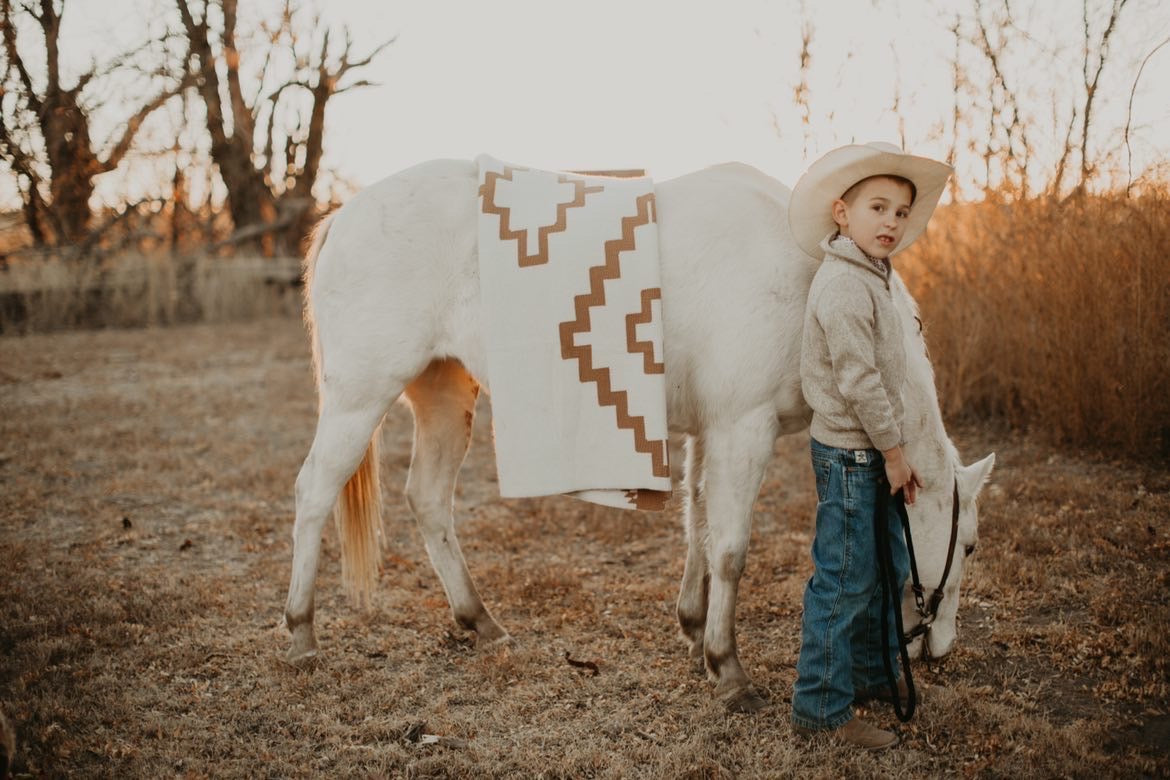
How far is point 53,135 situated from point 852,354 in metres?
10.6

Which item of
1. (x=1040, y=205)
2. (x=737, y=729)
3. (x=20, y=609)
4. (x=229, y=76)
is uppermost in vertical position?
(x=229, y=76)

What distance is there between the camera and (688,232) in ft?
9.75

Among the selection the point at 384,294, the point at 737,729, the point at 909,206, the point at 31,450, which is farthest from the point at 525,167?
the point at 31,450

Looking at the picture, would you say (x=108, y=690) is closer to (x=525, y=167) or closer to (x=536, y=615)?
(x=536, y=615)

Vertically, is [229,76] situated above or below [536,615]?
above

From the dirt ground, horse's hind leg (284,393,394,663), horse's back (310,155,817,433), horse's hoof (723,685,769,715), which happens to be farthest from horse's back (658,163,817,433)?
horse's hind leg (284,393,394,663)

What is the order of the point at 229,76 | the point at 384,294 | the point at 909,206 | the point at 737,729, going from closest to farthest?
the point at 909,206 → the point at 737,729 → the point at 384,294 → the point at 229,76

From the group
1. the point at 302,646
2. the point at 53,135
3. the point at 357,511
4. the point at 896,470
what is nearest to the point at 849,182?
the point at 896,470

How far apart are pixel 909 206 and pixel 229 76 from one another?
61.7ft

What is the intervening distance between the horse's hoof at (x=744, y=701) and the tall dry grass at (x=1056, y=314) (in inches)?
137

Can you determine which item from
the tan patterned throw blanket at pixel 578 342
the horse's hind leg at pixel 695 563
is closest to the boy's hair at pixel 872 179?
the tan patterned throw blanket at pixel 578 342

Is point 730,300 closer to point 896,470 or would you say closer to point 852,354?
point 852,354

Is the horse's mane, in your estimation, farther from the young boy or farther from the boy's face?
the boy's face

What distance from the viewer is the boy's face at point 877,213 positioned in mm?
2441
